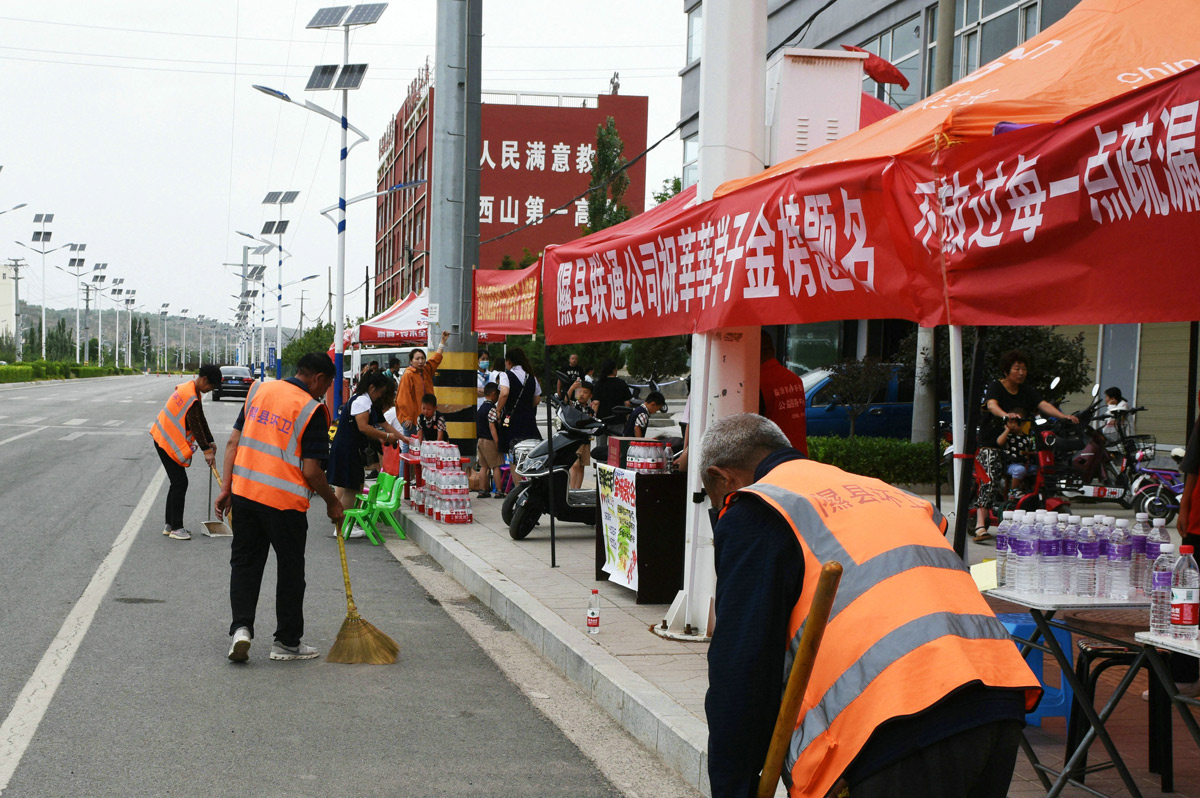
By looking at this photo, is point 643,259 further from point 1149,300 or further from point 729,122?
point 1149,300

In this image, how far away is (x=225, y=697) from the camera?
589 centimetres

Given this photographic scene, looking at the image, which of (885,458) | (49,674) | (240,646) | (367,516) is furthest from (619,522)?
(885,458)

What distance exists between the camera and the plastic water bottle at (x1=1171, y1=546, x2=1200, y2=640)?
12.6 ft

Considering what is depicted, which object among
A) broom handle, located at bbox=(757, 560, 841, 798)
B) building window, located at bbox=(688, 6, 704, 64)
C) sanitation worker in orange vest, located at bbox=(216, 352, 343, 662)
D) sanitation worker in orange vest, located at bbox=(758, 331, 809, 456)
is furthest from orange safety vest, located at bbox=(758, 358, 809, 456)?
building window, located at bbox=(688, 6, 704, 64)

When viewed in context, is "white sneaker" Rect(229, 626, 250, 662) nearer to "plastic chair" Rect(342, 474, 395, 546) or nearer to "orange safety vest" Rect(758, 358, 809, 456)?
"orange safety vest" Rect(758, 358, 809, 456)

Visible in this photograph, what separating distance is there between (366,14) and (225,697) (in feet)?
69.1

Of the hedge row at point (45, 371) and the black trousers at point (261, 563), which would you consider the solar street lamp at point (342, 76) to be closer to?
the black trousers at point (261, 563)

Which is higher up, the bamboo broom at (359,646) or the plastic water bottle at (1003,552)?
the plastic water bottle at (1003,552)

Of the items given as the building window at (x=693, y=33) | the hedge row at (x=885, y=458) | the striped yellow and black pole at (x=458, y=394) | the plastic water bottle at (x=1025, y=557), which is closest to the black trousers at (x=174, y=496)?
the striped yellow and black pole at (x=458, y=394)

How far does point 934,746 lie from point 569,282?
655 centimetres

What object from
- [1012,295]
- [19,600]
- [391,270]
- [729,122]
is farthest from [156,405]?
[391,270]

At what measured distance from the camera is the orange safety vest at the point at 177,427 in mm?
11094

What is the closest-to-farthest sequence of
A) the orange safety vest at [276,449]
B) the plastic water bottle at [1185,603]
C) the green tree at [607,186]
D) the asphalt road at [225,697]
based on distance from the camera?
1. the plastic water bottle at [1185,603]
2. the asphalt road at [225,697]
3. the orange safety vest at [276,449]
4. the green tree at [607,186]

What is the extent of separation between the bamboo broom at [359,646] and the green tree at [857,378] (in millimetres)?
11259
